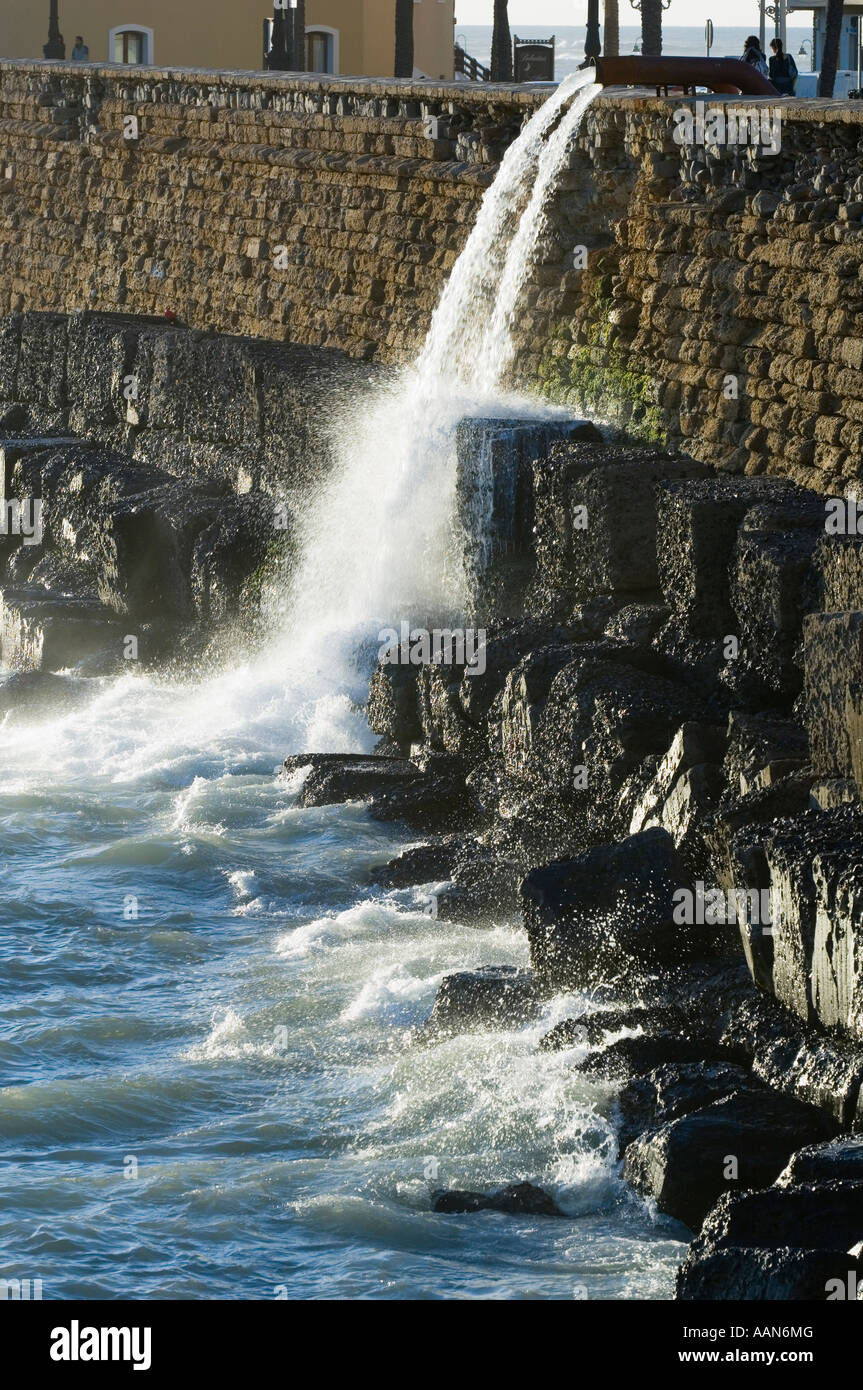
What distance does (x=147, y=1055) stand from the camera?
862 centimetres

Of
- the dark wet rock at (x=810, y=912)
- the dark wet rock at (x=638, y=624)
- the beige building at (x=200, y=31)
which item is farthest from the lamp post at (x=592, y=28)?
the dark wet rock at (x=810, y=912)

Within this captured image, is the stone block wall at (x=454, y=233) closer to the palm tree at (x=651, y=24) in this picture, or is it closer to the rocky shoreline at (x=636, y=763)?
the rocky shoreline at (x=636, y=763)

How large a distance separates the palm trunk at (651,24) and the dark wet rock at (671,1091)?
782 inches

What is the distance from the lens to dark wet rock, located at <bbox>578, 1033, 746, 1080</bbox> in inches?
301

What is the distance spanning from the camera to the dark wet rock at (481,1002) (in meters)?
8.37

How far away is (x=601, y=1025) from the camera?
8.02m

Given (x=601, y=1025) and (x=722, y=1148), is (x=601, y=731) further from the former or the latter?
(x=722, y=1148)

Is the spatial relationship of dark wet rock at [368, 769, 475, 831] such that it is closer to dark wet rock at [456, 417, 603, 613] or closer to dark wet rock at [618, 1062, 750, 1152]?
dark wet rock at [456, 417, 603, 613]
